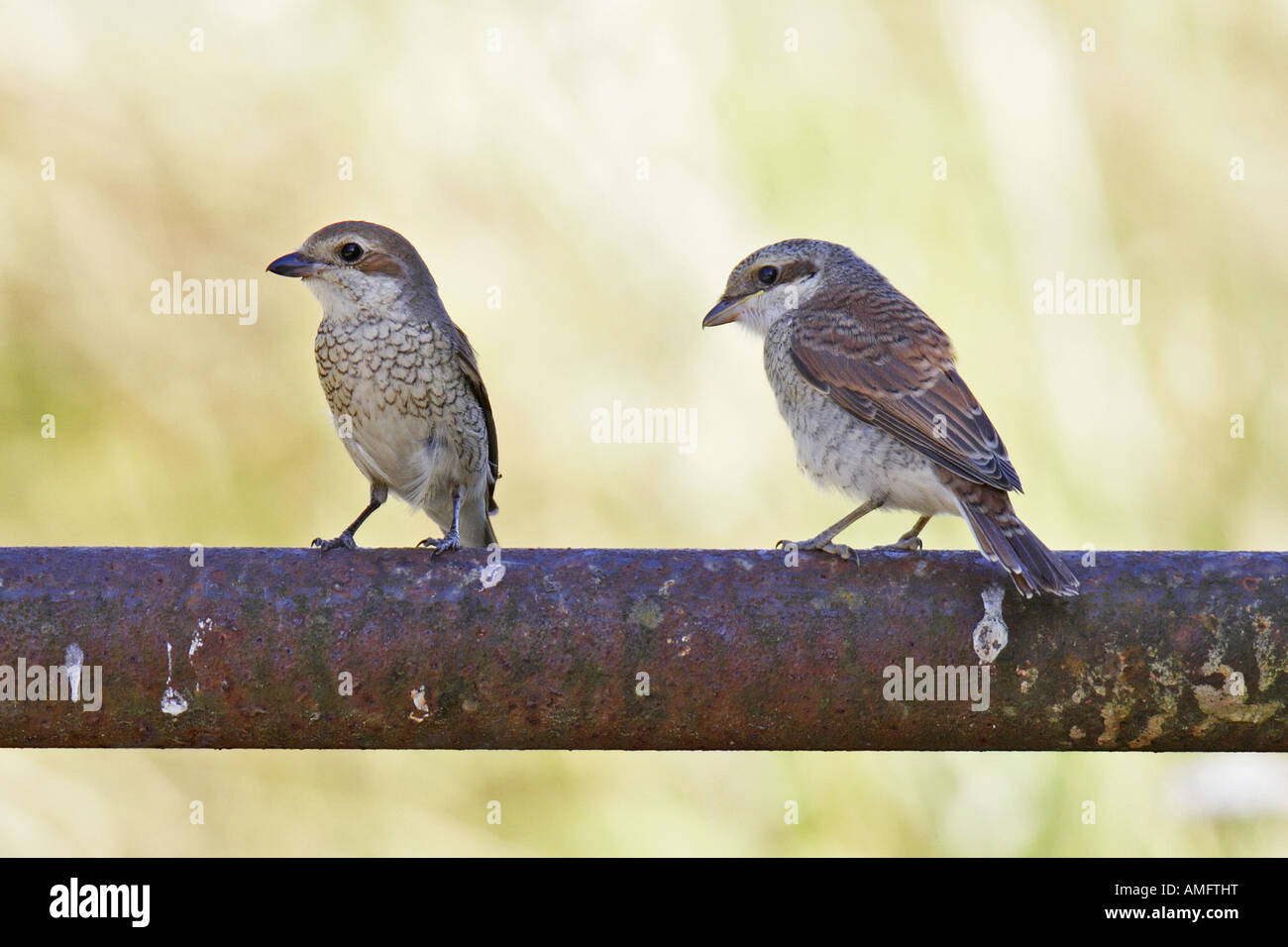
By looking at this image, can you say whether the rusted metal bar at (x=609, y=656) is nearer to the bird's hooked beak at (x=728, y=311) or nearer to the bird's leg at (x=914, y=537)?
the bird's leg at (x=914, y=537)

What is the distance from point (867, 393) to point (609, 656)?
174 cm

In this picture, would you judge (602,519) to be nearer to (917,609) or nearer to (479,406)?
(479,406)

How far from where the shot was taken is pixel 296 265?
12.8ft

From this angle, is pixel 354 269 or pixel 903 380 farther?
pixel 354 269

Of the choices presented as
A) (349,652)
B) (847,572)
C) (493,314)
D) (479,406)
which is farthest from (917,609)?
(493,314)

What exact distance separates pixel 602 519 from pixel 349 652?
9.56 ft

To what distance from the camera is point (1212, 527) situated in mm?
A: 4863

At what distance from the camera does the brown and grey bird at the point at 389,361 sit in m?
3.93

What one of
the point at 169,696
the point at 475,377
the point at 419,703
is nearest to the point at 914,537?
the point at 475,377

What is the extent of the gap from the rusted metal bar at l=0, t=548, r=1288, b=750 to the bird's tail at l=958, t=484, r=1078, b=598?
2.2 inches
